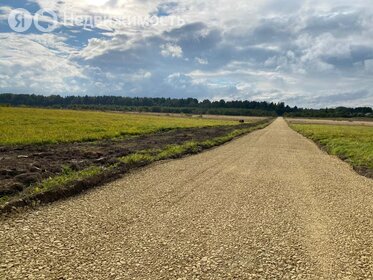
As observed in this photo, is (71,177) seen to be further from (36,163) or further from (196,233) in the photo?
(196,233)

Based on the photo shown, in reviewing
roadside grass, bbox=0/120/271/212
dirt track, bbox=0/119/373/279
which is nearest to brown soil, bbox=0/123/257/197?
roadside grass, bbox=0/120/271/212

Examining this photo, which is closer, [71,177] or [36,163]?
[71,177]

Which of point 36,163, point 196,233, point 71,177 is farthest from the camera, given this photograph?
point 36,163

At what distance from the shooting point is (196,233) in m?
9.44

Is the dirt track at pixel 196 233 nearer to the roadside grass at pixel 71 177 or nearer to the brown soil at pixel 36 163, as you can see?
the roadside grass at pixel 71 177

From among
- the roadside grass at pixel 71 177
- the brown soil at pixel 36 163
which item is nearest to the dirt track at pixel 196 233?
the roadside grass at pixel 71 177

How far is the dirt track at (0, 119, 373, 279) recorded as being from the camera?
7.34m

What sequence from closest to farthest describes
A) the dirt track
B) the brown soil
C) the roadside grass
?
the dirt track < the roadside grass < the brown soil

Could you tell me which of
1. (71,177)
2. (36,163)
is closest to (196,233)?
(71,177)

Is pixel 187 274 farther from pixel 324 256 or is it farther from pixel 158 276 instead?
pixel 324 256

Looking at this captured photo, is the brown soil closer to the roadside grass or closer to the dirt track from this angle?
the roadside grass

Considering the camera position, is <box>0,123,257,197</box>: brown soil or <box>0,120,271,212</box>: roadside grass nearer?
<box>0,120,271,212</box>: roadside grass

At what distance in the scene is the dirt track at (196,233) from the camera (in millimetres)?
7336

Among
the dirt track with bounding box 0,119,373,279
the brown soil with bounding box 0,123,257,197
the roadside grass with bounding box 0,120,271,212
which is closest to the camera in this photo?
the dirt track with bounding box 0,119,373,279
